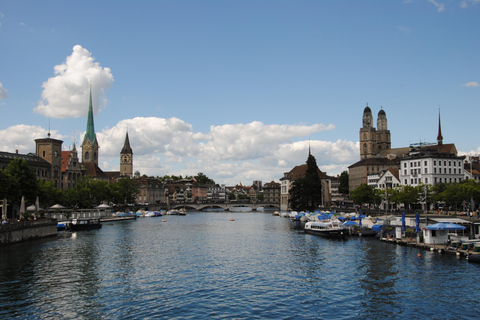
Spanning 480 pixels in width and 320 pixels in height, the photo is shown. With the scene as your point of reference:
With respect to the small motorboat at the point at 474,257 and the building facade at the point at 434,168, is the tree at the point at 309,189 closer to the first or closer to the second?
the building facade at the point at 434,168

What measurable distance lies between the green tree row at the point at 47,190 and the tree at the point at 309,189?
2373 inches

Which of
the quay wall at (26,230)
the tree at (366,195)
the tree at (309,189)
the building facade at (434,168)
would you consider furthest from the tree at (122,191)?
the building facade at (434,168)

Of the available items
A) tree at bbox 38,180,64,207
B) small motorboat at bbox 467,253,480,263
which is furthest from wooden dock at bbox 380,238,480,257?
tree at bbox 38,180,64,207

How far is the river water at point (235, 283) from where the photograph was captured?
2781 centimetres

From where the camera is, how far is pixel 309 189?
143 meters

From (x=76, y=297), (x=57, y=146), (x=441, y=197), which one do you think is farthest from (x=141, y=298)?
(x=57, y=146)

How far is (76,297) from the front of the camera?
1220 inches

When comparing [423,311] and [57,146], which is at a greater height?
[57,146]

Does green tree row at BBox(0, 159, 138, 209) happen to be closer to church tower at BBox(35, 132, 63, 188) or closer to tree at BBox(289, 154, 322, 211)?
church tower at BBox(35, 132, 63, 188)

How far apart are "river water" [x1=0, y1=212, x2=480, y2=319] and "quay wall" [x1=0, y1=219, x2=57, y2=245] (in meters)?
1.59

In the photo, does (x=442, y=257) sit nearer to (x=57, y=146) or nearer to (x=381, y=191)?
(x=381, y=191)

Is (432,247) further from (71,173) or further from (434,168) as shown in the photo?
(71,173)

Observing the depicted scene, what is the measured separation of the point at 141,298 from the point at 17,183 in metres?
51.6

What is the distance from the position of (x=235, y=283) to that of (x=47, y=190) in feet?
264
